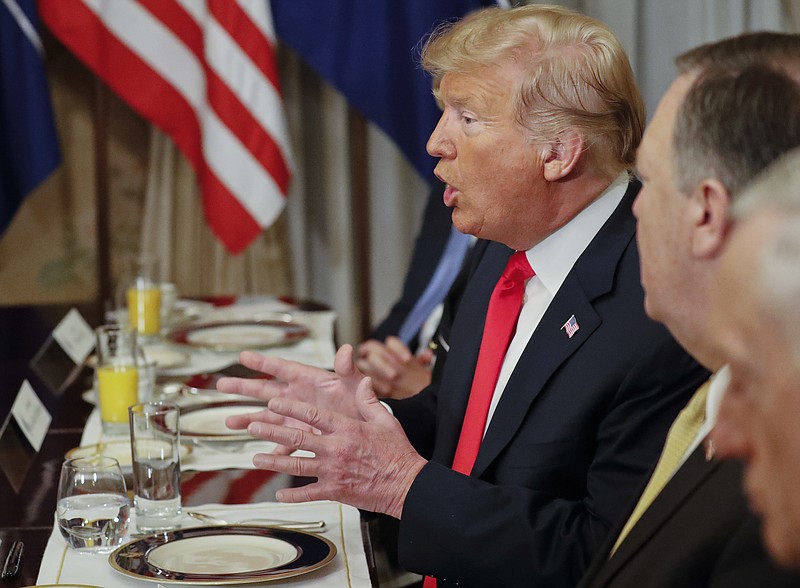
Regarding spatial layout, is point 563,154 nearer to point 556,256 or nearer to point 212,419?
point 556,256

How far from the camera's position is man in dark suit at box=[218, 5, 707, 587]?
149 cm

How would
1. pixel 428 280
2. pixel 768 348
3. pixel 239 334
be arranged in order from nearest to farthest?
pixel 768 348 → pixel 239 334 → pixel 428 280

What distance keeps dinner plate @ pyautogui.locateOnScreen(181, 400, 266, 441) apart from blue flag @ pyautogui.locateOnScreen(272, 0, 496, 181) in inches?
82.0

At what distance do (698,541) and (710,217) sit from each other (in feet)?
1.04

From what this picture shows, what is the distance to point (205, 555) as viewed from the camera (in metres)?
1.43

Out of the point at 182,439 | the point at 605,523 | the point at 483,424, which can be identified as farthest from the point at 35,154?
the point at 605,523

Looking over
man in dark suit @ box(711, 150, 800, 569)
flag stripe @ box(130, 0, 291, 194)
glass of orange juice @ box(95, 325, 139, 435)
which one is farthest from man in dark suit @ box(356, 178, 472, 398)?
man in dark suit @ box(711, 150, 800, 569)

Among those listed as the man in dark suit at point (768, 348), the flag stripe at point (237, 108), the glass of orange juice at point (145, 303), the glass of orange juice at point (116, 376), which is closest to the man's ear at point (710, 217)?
the man in dark suit at point (768, 348)

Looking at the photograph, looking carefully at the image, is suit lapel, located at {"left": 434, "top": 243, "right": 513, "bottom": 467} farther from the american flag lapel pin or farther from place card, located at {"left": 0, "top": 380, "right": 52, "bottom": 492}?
place card, located at {"left": 0, "top": 380, "right": 52, "bottom": 492}

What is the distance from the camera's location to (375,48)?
13.3ft

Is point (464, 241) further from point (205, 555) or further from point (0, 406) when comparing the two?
point (205, 555)

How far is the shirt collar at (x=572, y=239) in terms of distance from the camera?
1740 mm

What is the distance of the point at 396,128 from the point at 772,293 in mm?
3528

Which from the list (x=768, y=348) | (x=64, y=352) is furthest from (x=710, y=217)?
(x=64, y=352)
